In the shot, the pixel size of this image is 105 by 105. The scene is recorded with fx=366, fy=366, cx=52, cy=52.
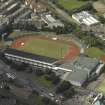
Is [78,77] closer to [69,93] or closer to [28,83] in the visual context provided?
[69,93]

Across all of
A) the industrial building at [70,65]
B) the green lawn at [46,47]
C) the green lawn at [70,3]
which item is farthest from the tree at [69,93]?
the green lawn at [70,3]

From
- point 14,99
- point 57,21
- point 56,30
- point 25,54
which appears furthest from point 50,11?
point 14,99

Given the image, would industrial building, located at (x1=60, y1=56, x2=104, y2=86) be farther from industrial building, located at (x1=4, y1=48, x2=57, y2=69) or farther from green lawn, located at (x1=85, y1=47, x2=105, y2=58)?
green lawn, located at (x1=85, y1=47, x2=105, y2=58)

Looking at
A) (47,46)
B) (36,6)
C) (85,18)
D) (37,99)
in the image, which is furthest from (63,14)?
(37,99)

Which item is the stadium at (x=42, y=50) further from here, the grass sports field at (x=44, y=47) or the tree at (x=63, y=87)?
the tree at (x=63, y=87)

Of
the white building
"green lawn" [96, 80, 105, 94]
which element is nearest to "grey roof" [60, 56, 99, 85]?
"green lawn" [96, 80, 105, 94]
